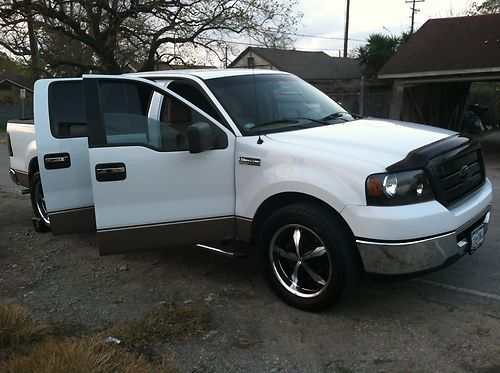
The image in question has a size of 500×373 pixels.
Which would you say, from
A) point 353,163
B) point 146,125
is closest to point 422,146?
point 353,163

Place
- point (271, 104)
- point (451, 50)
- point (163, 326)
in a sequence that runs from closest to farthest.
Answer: point (163, 326) < point (271, 104) < point (451, 50)

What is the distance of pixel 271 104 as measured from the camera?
182 inches

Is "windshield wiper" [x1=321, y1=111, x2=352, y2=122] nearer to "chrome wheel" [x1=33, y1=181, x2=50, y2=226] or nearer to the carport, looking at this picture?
"chrome wheel" [x1=33, y1=181, x2=50, y2=226]

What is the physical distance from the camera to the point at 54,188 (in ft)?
15.2

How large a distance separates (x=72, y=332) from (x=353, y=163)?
7.76 feet

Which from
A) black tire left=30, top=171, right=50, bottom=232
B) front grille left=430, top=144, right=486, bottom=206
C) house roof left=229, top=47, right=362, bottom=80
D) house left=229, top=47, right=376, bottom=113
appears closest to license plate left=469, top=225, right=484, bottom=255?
front grille left=430, top=144, right=486, bottom=206

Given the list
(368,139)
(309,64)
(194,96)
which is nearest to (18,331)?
(194,96)

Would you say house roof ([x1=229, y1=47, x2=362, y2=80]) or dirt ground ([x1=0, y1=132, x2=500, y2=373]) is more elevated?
house roof ([x1=229, y1=47, x2=362, y2=80])

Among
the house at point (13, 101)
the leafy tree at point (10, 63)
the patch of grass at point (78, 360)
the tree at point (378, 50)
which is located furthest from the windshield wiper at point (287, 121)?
the house at point (13, 101)

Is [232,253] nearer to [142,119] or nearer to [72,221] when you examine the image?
[142,119]

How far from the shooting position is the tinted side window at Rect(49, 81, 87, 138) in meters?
4.98

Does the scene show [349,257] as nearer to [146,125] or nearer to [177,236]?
[177,236]

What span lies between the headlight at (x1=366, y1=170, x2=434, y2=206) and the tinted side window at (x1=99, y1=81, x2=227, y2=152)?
128cm

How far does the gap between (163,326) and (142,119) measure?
1.73 meters
